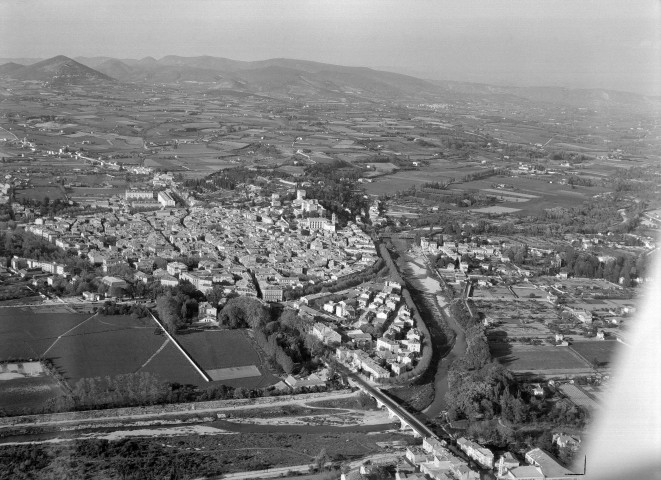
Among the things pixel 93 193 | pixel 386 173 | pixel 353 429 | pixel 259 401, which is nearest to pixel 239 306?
pixel 259 401

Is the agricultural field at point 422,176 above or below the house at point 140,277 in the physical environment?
above

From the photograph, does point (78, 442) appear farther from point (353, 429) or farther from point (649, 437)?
point (649, 437)

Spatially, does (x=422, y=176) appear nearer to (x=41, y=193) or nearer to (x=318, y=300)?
(x=41, y=193)

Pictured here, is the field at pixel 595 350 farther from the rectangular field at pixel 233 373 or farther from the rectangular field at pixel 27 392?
the rectangular field at pixel 27 392

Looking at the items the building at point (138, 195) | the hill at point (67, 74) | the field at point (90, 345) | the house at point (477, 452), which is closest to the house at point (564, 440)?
the house at point (477, 452)

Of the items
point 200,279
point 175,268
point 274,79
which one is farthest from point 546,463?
point 274,79

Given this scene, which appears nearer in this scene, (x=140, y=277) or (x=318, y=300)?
(x=318, y=300)
